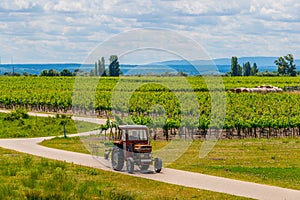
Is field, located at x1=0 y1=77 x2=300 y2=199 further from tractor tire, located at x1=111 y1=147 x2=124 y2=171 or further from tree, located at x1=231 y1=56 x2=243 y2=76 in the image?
tree, located at x1=231 y1=56 x2=243 y2=76

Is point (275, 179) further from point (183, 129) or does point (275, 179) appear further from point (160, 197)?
point (183, 129)

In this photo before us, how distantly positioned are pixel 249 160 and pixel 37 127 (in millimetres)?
18940

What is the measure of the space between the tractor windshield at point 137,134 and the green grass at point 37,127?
673 inches

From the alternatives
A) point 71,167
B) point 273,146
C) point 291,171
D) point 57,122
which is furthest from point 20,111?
point 291,171

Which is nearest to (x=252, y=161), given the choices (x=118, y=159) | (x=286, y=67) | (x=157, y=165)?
(x=157, y=165)

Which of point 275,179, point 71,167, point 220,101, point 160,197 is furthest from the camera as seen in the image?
point 220,101

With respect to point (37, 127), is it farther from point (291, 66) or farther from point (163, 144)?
point (291, 66)

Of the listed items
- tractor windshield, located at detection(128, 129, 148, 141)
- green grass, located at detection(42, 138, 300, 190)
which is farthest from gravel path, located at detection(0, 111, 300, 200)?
tractor windshield, located at detection(128, 129, 148, 141)

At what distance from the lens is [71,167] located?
83.4ft

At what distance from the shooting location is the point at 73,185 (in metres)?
21.0

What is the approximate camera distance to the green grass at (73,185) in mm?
19391

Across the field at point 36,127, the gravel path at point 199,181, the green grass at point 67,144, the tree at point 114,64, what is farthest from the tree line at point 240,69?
the gravel path at point 199,181

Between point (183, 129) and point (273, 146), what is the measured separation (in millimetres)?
8660

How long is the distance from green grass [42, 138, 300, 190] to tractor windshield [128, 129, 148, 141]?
2388 mm
